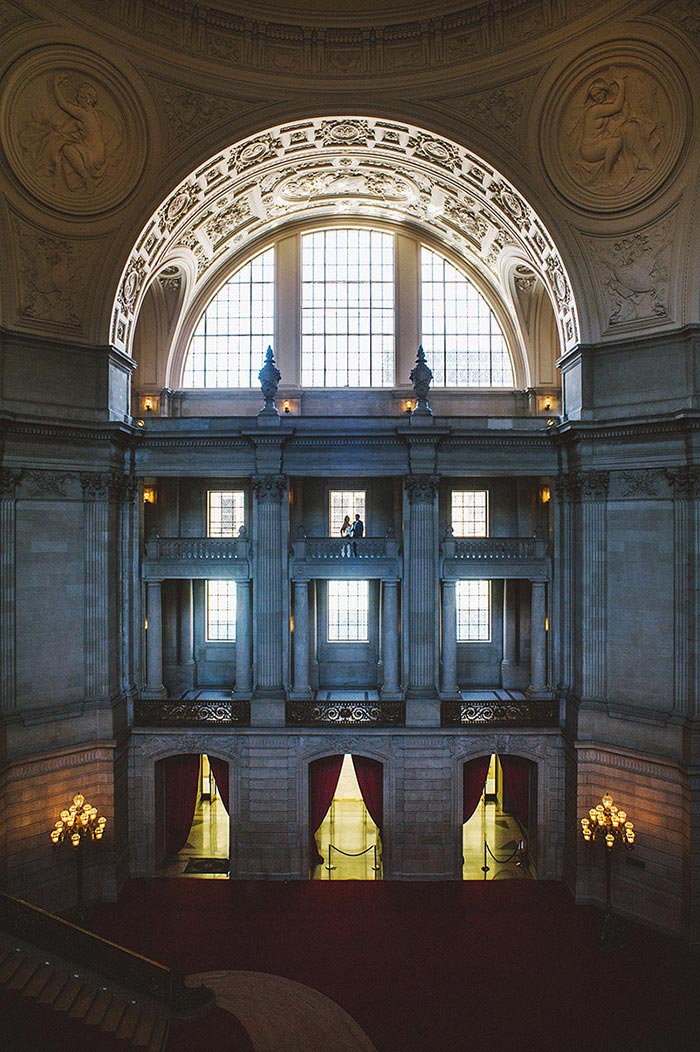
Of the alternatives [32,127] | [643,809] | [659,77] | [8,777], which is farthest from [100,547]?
[659,77]

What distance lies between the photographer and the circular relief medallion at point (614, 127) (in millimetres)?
16078

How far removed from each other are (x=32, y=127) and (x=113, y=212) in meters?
2.50

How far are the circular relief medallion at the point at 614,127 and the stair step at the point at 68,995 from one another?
21555 mm

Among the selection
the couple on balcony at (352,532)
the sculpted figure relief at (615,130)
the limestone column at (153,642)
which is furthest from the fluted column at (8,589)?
the sculpted figure relief at (615,130)

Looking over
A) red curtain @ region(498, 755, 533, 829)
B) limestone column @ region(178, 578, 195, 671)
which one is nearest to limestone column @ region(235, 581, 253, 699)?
limestone column @ region(178, 578, 195, 671)

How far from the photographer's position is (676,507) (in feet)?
54.0

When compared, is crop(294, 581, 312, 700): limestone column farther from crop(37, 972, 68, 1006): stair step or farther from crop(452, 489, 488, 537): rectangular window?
crop(37, 972, 68, 1006): stair step

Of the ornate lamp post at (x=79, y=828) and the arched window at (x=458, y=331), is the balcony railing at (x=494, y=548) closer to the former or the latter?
the arched window at (x=458, y=331)

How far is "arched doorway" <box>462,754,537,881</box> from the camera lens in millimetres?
18969

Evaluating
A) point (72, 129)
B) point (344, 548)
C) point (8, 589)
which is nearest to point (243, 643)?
point (344, 548)

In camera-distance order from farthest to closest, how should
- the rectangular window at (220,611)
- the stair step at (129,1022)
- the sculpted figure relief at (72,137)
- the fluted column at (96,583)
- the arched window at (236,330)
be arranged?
the arched window at (236,330) → the rectangular window at (220,611) → the fluted column at (96,583) → the sculpted figure relief at (72,137) → the stair step at (129,1022)

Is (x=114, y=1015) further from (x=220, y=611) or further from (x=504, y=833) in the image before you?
(x=504, y=833)

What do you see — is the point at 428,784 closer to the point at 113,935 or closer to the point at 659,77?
the point at 113,935

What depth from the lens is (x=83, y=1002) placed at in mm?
12430
